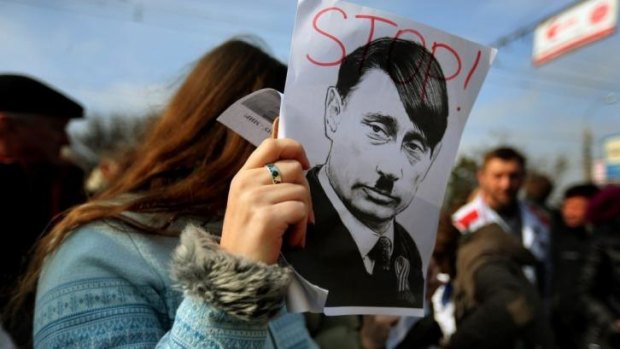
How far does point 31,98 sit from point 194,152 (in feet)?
3.51

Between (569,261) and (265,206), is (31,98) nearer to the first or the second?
(265,206)

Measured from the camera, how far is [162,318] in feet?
3.10

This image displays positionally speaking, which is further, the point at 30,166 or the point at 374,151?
the point at 30,166

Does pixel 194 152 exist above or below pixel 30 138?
above

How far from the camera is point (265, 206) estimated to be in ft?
2.56

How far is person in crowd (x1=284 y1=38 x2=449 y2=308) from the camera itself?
891 mm

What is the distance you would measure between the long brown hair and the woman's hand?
27 cm

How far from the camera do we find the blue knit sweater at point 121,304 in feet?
2.52

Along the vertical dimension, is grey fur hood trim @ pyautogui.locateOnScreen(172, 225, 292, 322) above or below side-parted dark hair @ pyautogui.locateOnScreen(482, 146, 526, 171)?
above

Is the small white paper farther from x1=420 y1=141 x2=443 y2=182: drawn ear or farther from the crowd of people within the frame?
x1=420 y1=141 x2=443 y2=182: drawn ear

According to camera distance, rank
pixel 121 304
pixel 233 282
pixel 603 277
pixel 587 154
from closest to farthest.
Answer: pixel 233 282 < pixel 121 304 < pixel 603 277 < pixel 587 154

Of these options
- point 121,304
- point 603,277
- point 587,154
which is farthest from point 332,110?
point 587,154

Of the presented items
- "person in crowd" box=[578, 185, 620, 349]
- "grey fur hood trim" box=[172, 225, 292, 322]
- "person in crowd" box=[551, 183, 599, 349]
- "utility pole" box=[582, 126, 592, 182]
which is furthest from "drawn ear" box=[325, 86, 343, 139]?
"utility pole" box=[582, 126, 592, 182]

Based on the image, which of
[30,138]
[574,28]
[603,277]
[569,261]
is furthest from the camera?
[574,28]
